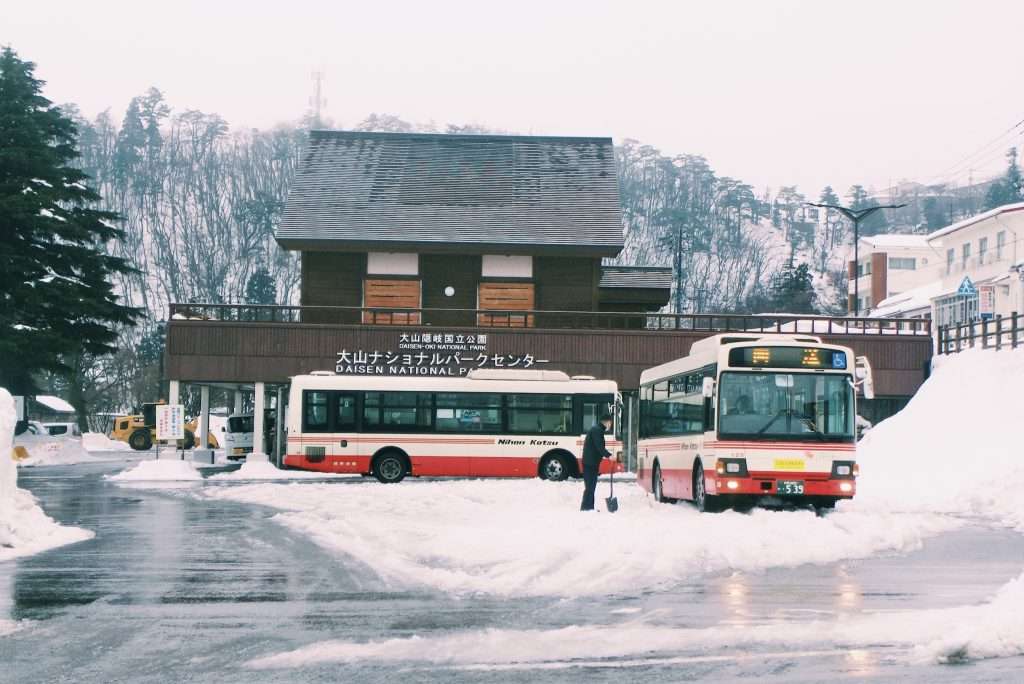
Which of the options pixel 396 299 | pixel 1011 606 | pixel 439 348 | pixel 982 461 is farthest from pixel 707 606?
pixel 396 299

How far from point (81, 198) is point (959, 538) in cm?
3897

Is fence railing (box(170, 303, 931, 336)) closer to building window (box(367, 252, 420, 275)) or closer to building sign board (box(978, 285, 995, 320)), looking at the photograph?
building window (box(367, 252, 420, 275))

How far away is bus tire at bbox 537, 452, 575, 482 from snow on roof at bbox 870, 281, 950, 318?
4132 centimetres

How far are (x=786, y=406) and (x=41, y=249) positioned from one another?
35036 mm

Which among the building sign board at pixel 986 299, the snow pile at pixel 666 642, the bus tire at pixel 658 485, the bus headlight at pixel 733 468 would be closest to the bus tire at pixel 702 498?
the bus headlight at pixel 733 468

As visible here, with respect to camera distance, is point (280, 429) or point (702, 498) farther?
point (280, 429)

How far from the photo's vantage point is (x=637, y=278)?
1859 inches

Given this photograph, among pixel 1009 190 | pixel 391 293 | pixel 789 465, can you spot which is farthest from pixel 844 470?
pixel 1009 190

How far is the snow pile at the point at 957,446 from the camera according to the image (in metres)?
23.1

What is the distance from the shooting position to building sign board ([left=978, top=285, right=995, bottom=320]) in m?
57.7

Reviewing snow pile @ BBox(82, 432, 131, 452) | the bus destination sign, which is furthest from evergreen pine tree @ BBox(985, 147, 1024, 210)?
the bus destination sign

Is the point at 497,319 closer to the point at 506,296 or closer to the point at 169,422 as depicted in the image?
the point at 506,296

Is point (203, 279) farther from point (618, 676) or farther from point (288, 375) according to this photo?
point (618, 676)

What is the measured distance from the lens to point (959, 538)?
675 inches
